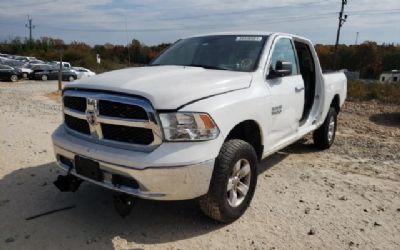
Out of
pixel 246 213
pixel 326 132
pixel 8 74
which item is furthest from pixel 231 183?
pixel 8 74

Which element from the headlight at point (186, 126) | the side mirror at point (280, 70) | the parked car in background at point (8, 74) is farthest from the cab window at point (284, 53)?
the parked car in background at point (8, 74)

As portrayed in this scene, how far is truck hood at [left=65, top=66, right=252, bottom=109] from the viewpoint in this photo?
3.30m

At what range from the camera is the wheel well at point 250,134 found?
405 cm

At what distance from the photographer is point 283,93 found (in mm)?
4684

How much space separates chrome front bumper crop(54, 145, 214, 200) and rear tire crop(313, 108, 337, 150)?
3912 millimetres

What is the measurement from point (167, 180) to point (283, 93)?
206 cm

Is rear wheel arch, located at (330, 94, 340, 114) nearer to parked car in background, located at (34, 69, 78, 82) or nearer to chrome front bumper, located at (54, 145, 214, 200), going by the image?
chrome front bumper, located at (54, 145, 214, 200)

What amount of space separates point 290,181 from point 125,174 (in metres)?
2.62

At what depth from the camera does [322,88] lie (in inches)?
243

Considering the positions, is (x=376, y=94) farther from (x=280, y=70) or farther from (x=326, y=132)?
(x=280, y=70)

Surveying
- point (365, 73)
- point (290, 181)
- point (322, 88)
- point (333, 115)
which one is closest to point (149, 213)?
point (290, 181)

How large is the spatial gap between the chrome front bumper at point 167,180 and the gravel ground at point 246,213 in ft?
1.59

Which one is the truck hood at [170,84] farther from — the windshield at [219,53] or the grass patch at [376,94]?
the grass patch at [376,94]

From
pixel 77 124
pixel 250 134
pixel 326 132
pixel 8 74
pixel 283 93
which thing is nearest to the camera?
pixel 77 124
